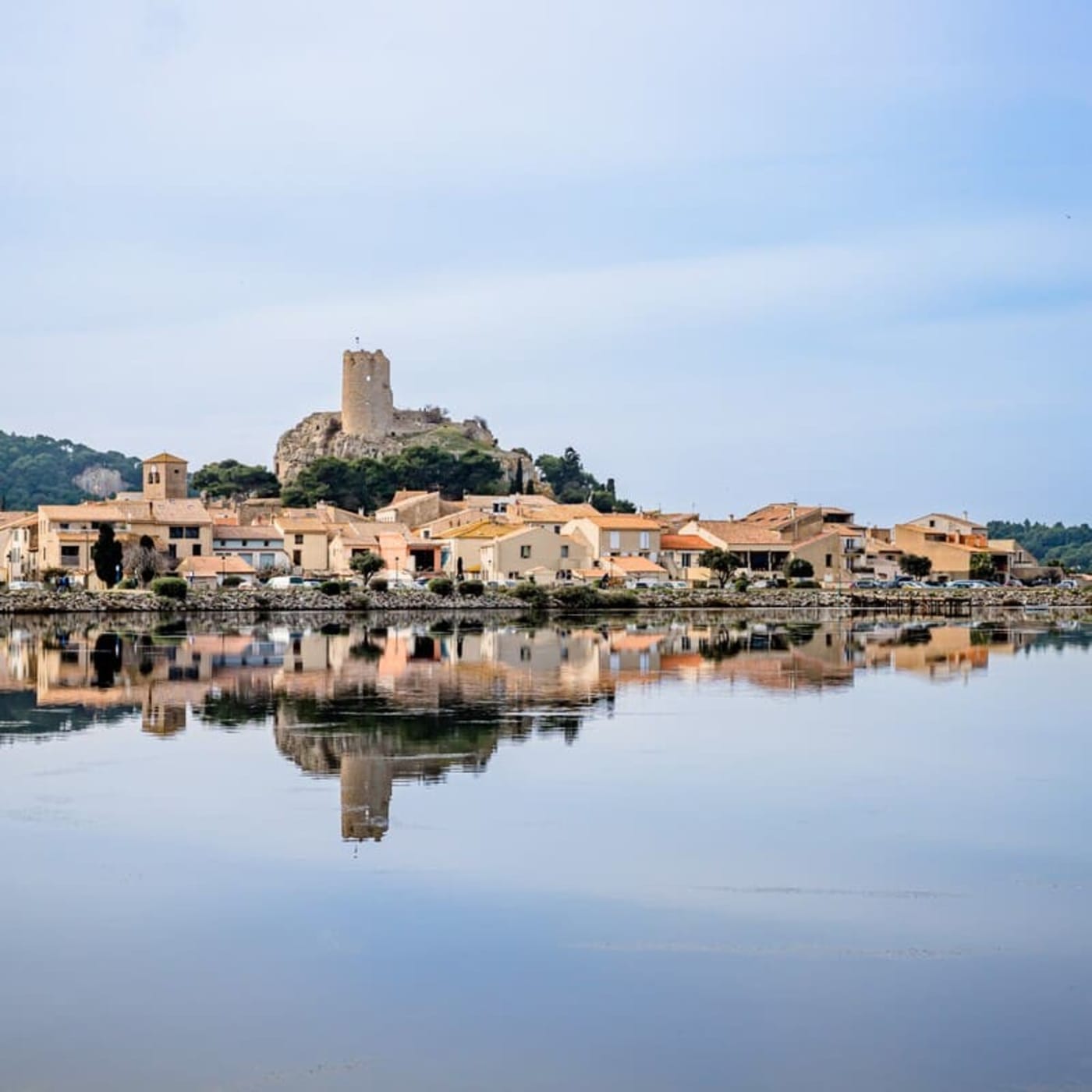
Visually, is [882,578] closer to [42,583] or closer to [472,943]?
[42,583]

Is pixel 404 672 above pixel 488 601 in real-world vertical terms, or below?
below

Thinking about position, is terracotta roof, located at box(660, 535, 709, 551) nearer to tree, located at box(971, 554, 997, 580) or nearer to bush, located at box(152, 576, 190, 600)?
tree, located at box(971, 554, 997, 580)

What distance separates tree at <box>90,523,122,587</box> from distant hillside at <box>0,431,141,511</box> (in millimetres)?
54524

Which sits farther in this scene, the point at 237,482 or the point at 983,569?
the point at 237,482

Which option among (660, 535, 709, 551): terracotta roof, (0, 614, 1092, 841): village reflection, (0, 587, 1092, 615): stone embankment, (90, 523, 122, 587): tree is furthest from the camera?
(660, 535, 709, 551): terracotta roof

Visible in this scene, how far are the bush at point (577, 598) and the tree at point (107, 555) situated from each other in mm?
15184

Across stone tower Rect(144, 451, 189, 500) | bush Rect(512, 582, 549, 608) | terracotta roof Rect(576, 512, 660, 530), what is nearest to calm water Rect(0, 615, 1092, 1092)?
bush Rect(512, 582, 549, 608)

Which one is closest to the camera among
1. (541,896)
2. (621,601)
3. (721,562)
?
(541,896)

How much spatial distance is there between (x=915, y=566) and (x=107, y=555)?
35100mm

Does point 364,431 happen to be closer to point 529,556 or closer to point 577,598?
point 529,556

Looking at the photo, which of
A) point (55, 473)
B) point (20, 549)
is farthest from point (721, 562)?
point (55, 473)

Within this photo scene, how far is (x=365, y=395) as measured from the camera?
88.4 metres

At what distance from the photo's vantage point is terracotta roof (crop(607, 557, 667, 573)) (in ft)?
198

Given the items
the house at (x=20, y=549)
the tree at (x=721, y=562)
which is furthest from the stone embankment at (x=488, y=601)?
the house at (x=20, y=549)
